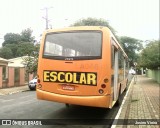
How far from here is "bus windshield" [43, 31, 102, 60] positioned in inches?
375

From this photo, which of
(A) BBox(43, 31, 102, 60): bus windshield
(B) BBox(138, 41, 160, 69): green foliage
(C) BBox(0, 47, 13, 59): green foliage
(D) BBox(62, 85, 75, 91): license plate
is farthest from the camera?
(C) BBox(0, 47, 13, 59): green foliage

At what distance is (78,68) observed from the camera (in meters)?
9.38

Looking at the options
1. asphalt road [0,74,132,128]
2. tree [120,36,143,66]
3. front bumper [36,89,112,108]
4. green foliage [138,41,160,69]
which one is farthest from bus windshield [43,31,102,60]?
tree [120,36,143,66]

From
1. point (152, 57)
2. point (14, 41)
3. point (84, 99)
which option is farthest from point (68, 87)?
point (14, 41)

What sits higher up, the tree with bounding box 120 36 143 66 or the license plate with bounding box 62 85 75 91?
the tree with bounding box 120 36 143 66

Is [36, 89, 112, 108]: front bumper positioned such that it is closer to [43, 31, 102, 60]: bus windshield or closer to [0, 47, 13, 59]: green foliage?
[43, 31, 102, 60]: bus windshield

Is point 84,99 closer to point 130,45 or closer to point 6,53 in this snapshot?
point 6,53

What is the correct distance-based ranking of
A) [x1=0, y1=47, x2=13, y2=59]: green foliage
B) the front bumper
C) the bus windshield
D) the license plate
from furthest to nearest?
[x1=0, y1=47, x2=13, y2=59]: green foliage, the bus windshield, the license plate, the front bumper

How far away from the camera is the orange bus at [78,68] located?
362 inches

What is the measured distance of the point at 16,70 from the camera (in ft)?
106

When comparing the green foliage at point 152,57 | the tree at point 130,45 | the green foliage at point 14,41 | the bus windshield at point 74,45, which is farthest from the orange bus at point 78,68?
the tree at point 130,45

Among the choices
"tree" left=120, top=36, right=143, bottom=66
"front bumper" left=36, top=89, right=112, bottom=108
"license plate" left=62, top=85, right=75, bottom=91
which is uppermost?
"tree" left=120, top=36, right=143, bottom=66

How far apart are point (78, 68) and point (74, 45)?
891mm

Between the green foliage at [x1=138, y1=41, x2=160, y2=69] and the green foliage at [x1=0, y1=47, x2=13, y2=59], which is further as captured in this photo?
the green foliage at [x1=0, y1=47, x2=13, y2=59]
